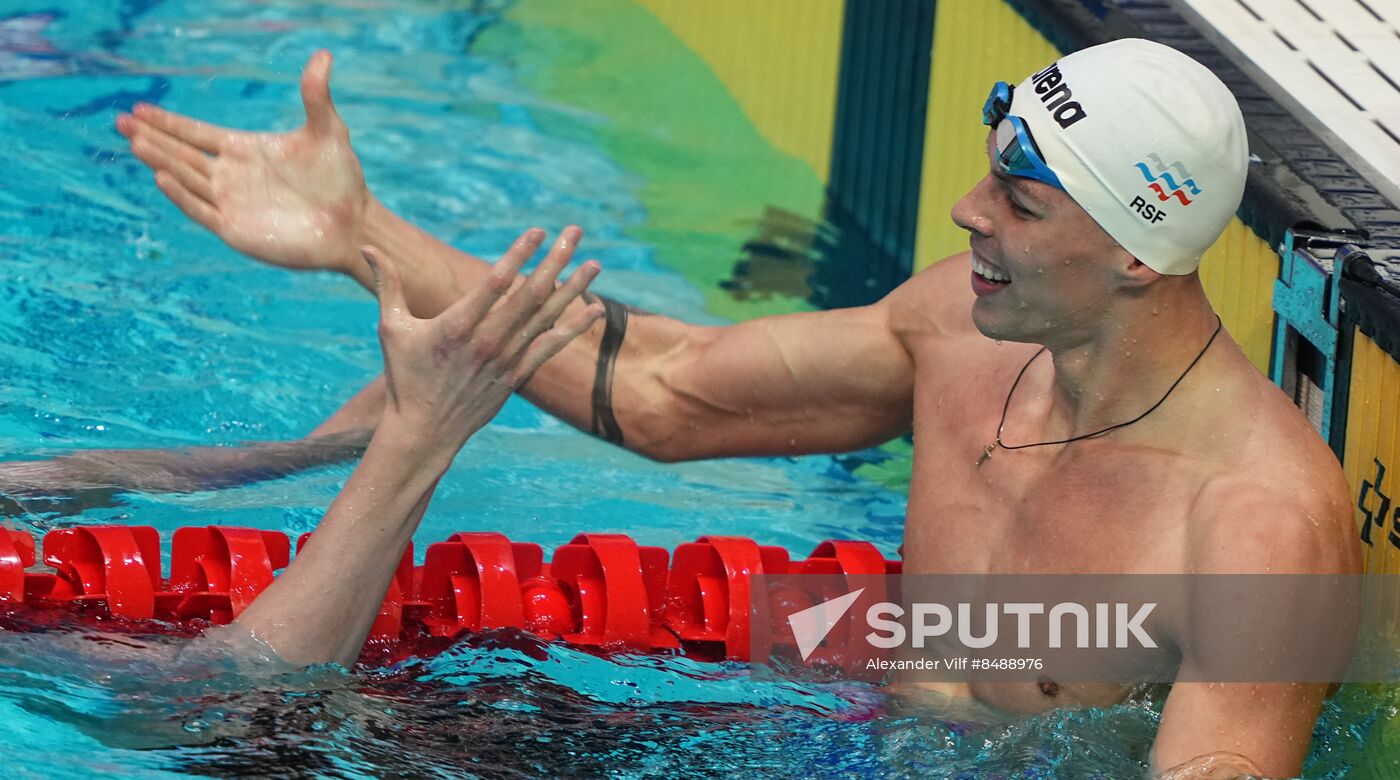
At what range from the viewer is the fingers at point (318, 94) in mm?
2424

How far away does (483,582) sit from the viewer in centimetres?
273

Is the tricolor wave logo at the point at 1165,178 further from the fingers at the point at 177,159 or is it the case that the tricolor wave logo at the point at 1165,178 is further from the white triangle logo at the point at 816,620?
the fingers at the point at 177,159

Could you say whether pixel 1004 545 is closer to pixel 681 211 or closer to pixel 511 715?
pixel 511 715

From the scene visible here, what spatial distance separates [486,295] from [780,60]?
4.13 meters

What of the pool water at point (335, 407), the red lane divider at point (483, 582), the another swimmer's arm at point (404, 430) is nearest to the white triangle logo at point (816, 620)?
the red lane divider at point (483, 582)

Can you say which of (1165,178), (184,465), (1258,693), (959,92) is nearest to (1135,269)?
(1165,178)

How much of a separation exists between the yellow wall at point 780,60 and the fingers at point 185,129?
333 cm

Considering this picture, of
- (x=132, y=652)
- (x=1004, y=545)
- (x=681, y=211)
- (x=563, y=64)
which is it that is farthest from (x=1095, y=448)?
(x=563, y=64)

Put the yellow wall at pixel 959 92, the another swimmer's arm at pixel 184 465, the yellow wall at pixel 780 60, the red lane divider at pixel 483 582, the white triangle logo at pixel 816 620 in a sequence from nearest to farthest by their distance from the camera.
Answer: the red lane divider at pixel 483 582
the white triangle logo at pixel 816 620
the another swimmer's arm at pixel 184 465
the yellow wall at pixel 959 92
the yellow wall at pixel 780 60

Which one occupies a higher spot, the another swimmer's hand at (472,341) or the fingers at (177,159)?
the fingers at (177,159)

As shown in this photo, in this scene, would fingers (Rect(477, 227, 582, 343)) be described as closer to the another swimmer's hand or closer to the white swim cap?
the another swimmer's hand

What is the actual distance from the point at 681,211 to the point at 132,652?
3.60m

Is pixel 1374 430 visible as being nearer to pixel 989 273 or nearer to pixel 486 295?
pixel 989 273

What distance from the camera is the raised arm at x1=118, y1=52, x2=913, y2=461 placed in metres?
2.50
